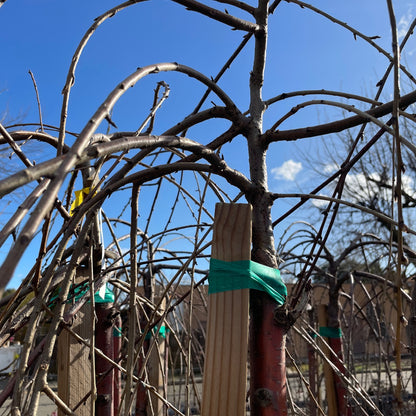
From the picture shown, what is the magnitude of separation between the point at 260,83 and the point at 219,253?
16.7 inches

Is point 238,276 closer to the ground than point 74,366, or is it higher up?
higher up

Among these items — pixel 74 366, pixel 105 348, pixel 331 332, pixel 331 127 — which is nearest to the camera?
pixel 331 127

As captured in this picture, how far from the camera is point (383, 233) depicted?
30.4ft

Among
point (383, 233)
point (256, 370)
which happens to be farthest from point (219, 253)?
point (383, 233)

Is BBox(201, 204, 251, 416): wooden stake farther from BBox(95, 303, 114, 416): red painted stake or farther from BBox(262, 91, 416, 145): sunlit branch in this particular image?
BBox(95, 303, 114, 416): red painted stake

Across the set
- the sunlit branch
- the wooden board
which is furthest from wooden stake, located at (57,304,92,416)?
the sunlit branch

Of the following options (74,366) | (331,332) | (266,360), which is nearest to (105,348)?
(74,366)

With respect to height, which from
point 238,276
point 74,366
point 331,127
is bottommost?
point 74,366

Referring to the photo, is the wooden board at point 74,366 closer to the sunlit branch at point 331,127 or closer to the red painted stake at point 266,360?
the red painted stake at point 266,360

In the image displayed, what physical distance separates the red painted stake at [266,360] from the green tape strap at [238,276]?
1.6 inches

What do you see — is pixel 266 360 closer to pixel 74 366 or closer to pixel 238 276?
pixel 238 276

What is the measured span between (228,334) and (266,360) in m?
0.12

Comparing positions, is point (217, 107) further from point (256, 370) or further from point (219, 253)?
point (256, 370)

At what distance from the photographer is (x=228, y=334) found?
2.43 ft
